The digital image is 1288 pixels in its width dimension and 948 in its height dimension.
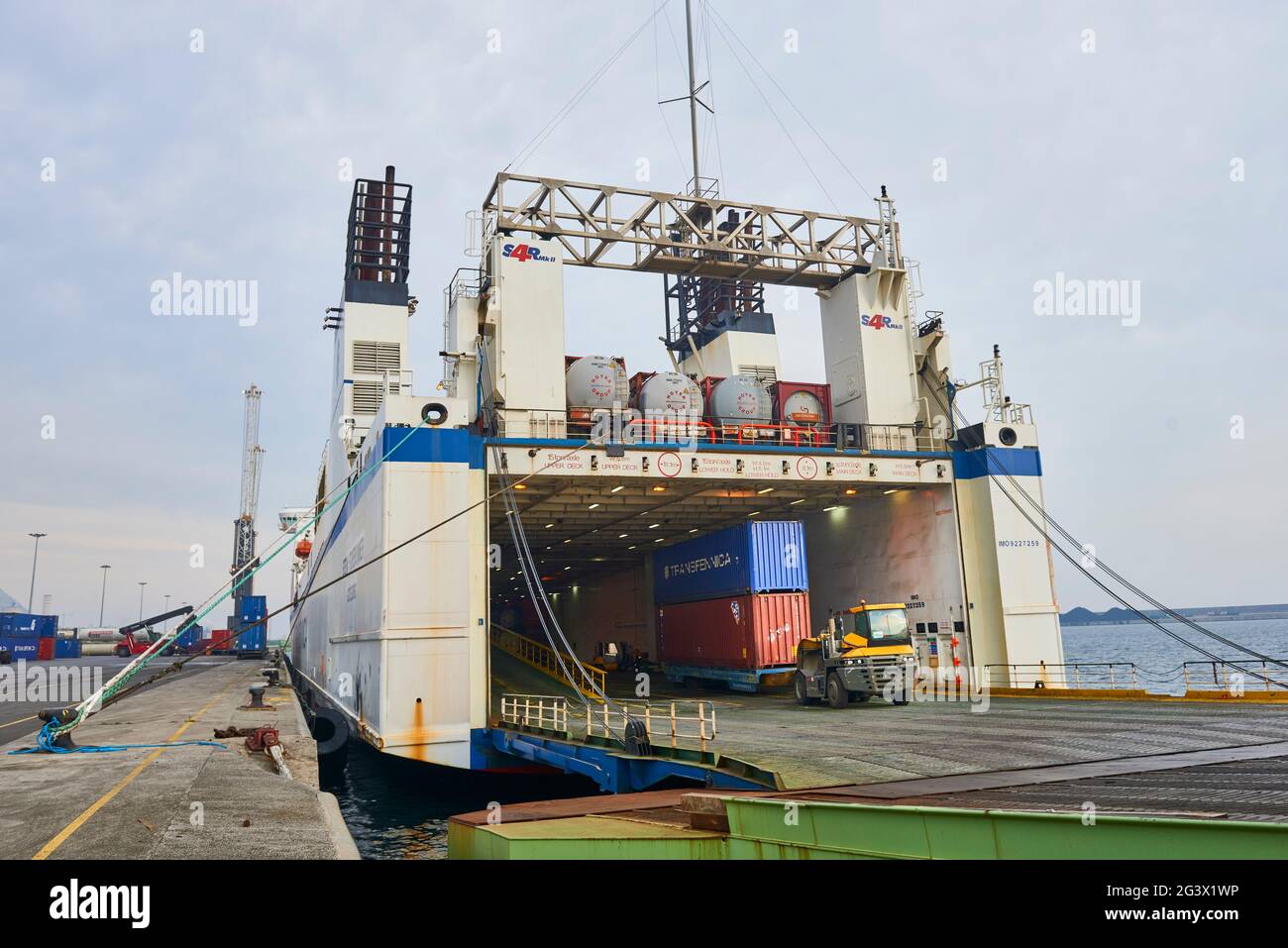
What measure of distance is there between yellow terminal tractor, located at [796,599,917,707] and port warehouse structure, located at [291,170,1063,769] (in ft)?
16.1

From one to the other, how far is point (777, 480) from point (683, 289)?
22620mm

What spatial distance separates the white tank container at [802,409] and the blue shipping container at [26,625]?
3773 inches

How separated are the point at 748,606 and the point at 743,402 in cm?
728

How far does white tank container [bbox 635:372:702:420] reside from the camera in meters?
28.0

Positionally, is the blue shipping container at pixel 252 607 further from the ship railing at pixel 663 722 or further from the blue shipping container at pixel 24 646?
the ship railing at pixel 663 722

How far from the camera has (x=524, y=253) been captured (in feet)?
85.5

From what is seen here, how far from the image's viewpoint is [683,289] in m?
46.1

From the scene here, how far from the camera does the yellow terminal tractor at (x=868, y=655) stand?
23000 millimetres

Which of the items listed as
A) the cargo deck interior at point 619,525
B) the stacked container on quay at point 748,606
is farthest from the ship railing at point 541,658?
the stacked container on quay at point 748,606

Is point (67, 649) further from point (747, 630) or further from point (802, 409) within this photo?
point (802, 409)

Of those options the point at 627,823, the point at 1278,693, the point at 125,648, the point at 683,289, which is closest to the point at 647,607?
the point at 683,289

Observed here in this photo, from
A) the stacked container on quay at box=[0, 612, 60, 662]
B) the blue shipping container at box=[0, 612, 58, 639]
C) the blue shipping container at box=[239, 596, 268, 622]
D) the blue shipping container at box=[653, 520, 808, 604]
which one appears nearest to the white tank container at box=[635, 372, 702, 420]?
the blue shipping container at box=[653, 520, 808, 604]

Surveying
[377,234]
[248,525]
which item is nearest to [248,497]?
[248,525]

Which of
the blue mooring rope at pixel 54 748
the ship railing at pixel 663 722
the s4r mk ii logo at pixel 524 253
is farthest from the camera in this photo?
the s4r mk ii logo at pixel 524 253
